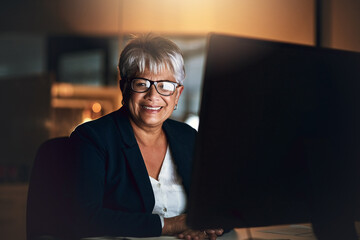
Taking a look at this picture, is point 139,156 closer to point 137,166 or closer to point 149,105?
point 137,166

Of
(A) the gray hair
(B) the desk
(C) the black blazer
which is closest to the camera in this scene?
(B) the desk

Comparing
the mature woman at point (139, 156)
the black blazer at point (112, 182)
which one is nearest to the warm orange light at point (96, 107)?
the mature woman at point (139, 156)

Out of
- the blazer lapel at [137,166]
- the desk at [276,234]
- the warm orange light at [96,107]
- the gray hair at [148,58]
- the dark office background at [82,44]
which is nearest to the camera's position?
the desk at [276,234]

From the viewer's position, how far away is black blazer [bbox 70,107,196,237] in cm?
134

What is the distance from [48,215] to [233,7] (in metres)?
2.83

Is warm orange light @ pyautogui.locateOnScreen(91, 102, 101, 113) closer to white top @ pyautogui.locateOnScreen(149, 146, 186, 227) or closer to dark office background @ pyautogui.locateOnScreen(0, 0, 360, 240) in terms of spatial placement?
dark office background @ pyautogui.locateOnScreen(0, 0, 360, 240)

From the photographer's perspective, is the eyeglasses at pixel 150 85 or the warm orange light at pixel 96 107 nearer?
the eyeglasses at pixel 150 85

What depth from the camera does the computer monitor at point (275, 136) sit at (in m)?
A: 0.79

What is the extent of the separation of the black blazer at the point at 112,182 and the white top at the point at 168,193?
0.03 metres

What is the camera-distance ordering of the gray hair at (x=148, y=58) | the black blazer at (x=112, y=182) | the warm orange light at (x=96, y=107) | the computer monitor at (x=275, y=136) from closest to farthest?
1. the computer monitor at (x=275, y=136)
2. the black blazer at (x=112, y=182)
3. the gray hair at (x=148, y=58)
4. the warm orange light at (x=96, y=107)

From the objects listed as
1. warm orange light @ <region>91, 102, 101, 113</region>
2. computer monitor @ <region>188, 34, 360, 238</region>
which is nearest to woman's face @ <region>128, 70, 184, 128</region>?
computer monitor @ <region>188, 34, 360, 238</region>

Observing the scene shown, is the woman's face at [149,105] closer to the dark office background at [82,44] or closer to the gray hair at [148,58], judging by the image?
the gray hair at [148,58]

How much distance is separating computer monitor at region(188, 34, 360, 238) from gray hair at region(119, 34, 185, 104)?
829 mm

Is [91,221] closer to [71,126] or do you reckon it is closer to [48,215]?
[48,215]
